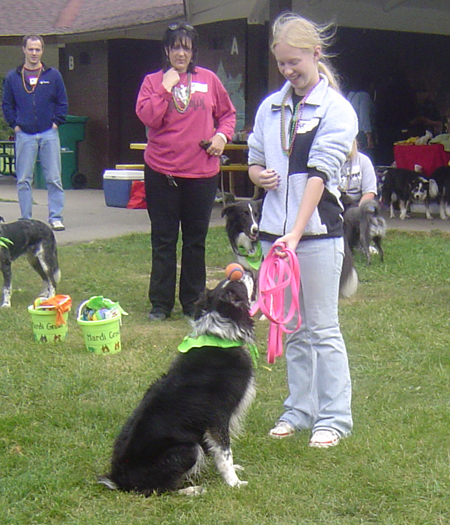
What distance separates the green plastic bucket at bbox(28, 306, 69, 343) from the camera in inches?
212

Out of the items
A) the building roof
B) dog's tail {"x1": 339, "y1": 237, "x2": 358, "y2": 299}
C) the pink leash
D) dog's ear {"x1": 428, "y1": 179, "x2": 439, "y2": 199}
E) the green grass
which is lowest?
the green grass

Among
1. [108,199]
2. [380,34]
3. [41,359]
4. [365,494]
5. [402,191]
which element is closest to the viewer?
[365,494]

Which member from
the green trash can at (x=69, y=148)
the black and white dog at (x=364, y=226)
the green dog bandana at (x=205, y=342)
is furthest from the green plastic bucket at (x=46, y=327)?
the green trash can at (x=69, y=148)

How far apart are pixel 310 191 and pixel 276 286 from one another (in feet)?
1.47

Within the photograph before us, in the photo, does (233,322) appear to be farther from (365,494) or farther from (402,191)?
(402,191)

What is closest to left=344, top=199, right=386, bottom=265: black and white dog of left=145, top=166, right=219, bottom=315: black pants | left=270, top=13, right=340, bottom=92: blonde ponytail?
→ left=145, top=166, right=219, bottom=315: black pants

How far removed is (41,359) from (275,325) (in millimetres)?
2086

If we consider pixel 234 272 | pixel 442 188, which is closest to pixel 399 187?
pixel 442 188

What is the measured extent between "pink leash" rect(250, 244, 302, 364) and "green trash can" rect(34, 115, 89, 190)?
41.9 feet

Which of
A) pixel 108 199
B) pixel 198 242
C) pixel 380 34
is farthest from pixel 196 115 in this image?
pixel 380 34

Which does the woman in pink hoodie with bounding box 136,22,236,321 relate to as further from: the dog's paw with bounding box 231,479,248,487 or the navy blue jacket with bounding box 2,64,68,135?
the navy blue jacket with bounding box 2,64,68,135

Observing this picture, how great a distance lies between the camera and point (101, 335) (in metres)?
5.18

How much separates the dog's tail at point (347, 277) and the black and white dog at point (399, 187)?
5197 mm

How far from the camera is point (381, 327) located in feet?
19.2
